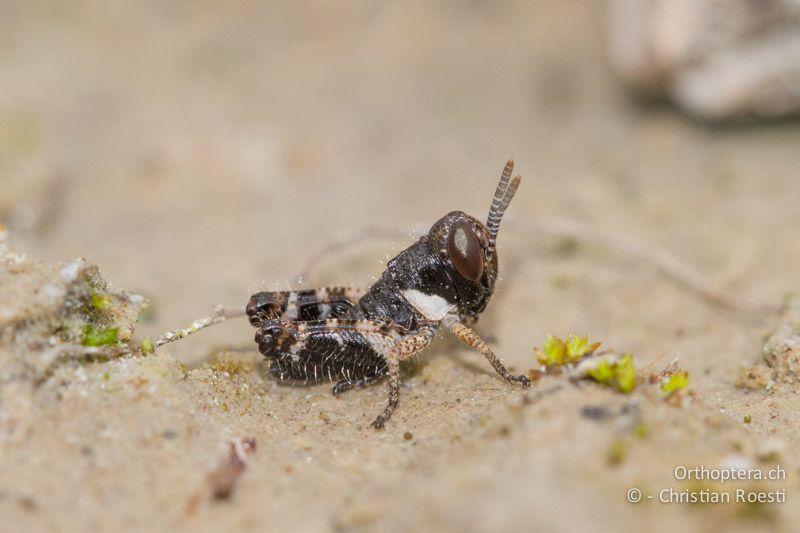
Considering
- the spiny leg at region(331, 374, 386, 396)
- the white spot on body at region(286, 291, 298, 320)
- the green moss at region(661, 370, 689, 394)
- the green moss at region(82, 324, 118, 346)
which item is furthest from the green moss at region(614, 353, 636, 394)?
the green moss at region(82, 324, 118, 346)

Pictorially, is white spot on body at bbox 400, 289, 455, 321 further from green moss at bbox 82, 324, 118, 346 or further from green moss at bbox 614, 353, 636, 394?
green moss at bbox 82, 324, 118, 346

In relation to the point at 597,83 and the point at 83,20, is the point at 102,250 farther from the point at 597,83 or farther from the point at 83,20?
the point at 597,83

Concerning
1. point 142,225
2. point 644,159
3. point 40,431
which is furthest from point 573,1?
point 40,431

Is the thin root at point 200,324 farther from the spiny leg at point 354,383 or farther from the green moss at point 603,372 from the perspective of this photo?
the green moss at point 603,372

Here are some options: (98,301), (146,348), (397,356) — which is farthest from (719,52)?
(98,301)

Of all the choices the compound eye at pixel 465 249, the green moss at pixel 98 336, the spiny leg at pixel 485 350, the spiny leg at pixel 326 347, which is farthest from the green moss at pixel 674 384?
the green moss at pixel 98 336
